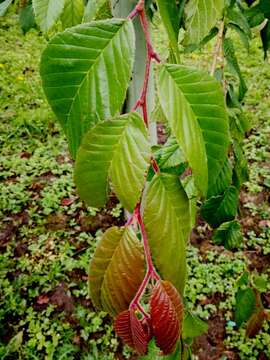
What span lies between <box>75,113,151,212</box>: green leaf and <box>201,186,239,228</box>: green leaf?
435mm

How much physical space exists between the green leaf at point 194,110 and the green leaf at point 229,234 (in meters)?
0.49

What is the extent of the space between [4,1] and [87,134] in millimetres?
411

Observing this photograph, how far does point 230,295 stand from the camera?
2.19 metres

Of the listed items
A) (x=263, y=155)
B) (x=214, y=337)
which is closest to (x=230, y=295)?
(x=214, y=337)

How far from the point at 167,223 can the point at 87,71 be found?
0.49 feet

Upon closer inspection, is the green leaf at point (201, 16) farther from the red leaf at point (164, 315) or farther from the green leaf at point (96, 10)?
Result: the red leaf at point (164, 315)

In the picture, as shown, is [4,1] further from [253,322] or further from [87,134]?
[253,322]

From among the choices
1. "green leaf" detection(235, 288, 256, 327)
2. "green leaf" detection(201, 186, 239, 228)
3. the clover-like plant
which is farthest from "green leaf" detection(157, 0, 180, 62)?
"green leaf" detection(235, 288, 256, 327)

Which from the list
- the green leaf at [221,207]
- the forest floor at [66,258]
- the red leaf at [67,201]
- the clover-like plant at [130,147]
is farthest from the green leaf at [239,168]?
the red leaf at [67,201]

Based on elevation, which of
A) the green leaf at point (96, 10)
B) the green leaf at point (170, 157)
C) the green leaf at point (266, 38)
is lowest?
the green leaf at point (170, 157)

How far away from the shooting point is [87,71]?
35cm

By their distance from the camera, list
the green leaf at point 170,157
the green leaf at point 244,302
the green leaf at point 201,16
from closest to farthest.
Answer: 1. the green leaf at point 201,16
2. the green leaf at point 170,157
3. the green leaf at point 244,302

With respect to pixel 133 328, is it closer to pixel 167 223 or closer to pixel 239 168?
pixel 167 223

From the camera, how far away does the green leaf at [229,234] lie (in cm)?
85
